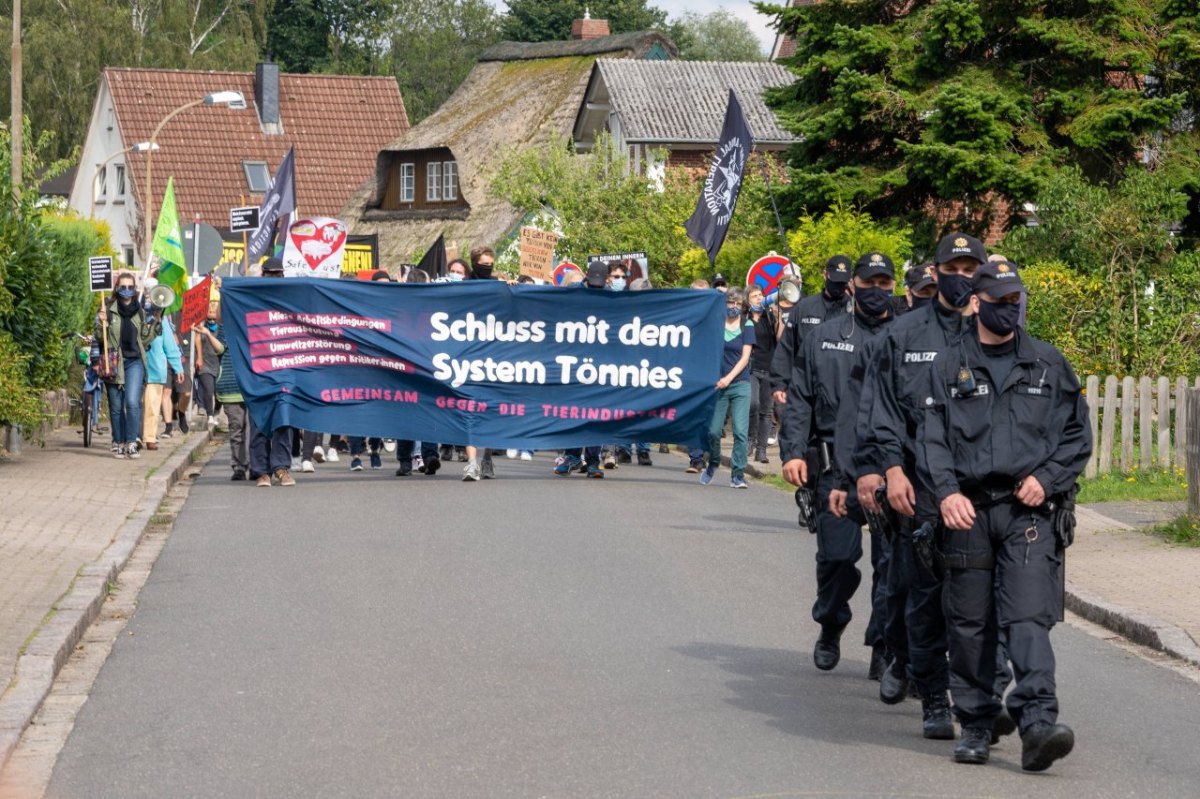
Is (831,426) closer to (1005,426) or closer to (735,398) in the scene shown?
(1005,426)

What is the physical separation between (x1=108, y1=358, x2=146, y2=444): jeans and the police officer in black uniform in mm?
14722

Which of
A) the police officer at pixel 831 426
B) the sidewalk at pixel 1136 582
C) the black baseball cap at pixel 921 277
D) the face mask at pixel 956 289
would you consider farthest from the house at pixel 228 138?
the face mask at pixel 956 289

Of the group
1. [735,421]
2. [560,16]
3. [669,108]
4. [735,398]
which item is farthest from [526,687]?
[560,16]

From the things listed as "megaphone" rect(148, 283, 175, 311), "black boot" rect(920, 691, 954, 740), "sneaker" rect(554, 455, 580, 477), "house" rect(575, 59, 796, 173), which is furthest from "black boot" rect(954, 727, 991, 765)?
"house" rect(575, 59, 796, 173)

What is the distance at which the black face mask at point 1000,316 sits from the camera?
718 centimetres

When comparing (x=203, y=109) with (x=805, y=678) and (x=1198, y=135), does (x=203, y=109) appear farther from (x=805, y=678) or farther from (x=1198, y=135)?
(x=805, y=678)

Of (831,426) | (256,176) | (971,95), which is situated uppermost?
(256,176)

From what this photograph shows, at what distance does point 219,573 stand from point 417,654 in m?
3.37

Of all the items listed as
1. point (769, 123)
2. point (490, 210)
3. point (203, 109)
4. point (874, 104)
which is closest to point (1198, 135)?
point (874, 104)

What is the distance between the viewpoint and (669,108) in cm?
5738

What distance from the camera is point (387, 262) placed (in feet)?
218

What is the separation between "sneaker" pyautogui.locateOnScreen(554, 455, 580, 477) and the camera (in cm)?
2014

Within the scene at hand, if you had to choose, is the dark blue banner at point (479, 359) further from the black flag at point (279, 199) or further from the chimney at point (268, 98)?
the chimney at point (268, 98)

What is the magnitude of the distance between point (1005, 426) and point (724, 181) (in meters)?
15.5
